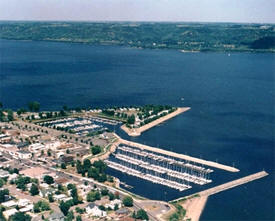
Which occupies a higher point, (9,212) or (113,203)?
(113,203)

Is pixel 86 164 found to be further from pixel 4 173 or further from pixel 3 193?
pixel 3 193

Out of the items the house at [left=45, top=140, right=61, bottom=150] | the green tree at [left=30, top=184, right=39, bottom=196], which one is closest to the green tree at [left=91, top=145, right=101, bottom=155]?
the house at [left=45, top=140, right=61, bottom=150]

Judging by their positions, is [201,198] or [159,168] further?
[159,168]

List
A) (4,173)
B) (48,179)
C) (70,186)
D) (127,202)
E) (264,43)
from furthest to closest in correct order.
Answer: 1. (264,43)
2. (4,173)
3. (48,179)
4. (70,186)
5. (127,202)

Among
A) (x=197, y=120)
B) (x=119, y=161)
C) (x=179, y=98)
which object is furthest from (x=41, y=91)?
(x=119, y=161)

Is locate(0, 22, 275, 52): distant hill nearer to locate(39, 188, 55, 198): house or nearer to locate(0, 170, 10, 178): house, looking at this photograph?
locate(0, 170, 10, 178): house

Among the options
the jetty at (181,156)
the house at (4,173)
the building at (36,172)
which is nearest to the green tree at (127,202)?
the building at (36,172)

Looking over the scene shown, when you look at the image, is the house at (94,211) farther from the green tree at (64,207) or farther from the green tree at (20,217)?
the green tree at (20,217)

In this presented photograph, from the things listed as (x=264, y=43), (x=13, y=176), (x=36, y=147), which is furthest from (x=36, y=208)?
(x=264, y=43)
